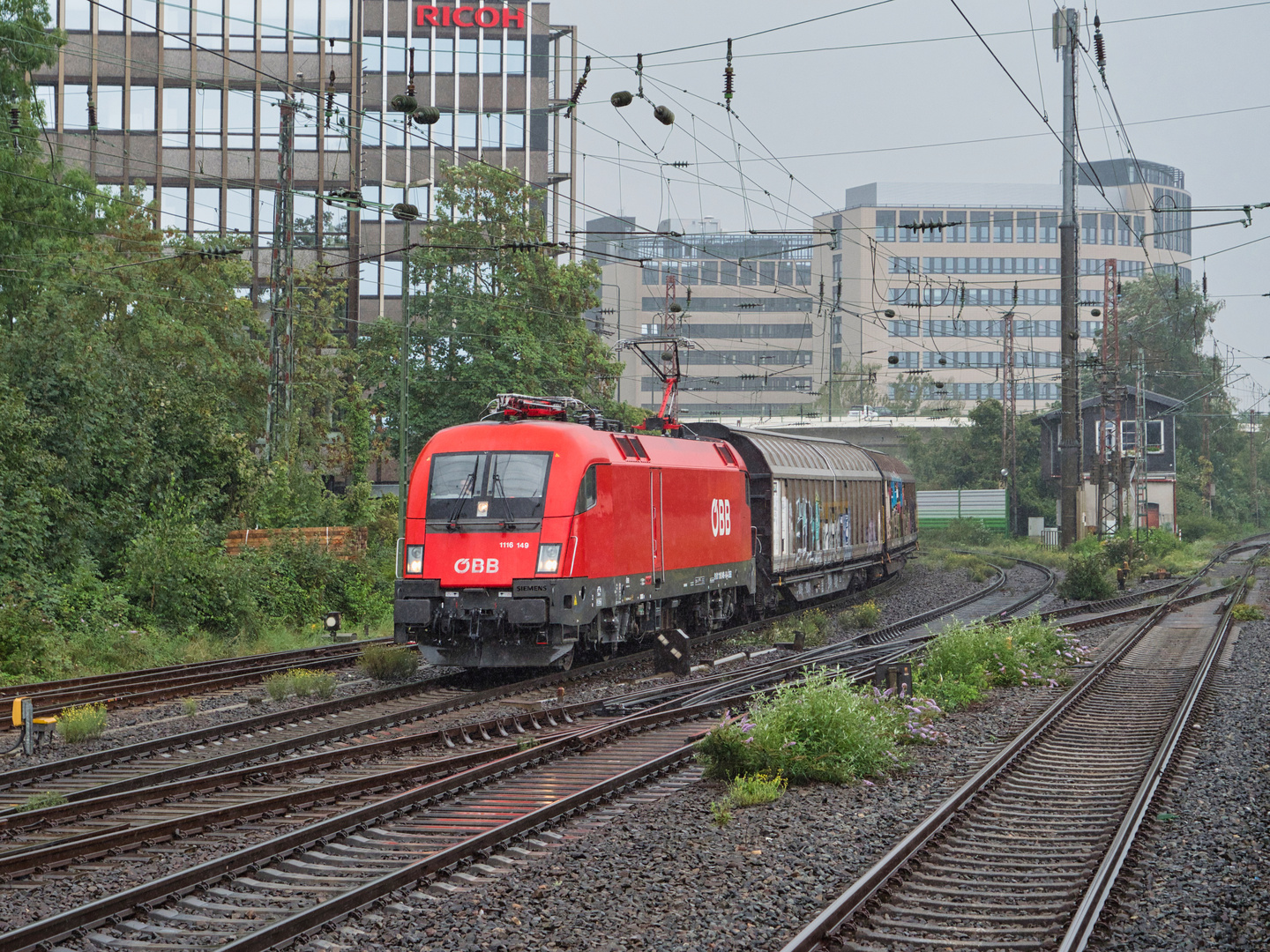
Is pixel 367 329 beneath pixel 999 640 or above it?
above

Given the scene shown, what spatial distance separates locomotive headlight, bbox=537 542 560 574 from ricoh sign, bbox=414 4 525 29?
47.3 meters

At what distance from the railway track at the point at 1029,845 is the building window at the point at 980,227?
102387mm

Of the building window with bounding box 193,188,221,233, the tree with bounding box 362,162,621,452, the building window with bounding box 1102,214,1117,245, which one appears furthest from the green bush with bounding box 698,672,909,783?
the building window with bounding box 1102,214,1117,245

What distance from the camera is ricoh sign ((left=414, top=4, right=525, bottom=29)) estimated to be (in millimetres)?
57719

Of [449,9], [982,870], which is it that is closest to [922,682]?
[982,870]

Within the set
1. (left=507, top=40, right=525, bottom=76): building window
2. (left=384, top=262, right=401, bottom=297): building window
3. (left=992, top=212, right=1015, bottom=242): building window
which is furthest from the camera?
(left=992, top=212, right=1015, bottom=242): building window

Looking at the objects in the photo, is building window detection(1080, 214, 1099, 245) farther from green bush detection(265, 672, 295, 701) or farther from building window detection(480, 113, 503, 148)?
green bush detection(265, 672, 295, 701)

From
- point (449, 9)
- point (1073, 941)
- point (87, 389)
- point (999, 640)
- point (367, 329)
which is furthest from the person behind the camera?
point (449, 9)

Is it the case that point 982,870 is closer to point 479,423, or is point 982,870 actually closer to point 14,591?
point 479,423

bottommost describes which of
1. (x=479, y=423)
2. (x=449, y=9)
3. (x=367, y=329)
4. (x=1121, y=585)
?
(x=1121, y=585)

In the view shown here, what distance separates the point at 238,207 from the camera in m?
54.8

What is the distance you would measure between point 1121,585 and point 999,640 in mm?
18213

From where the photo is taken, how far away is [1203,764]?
11.7 metres

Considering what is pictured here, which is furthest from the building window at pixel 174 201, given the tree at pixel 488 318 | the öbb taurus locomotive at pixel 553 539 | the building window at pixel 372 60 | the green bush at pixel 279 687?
the green bush at pixel 279 687
